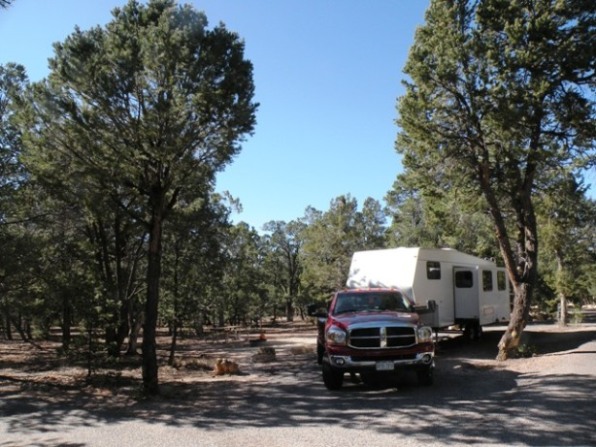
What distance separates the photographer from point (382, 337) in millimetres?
9734

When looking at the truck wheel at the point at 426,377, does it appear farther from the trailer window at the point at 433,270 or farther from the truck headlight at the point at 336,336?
the trailer window at the point at 433,270

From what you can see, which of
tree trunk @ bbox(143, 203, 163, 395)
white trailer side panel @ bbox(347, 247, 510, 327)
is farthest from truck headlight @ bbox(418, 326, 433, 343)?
tree trunk @ bbox(143, 203, 163, 395)

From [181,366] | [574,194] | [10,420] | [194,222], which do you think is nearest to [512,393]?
[10,420]

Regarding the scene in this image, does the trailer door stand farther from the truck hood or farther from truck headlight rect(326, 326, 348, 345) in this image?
truck headlight rect(326, 326, 348, 345)

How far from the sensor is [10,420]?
8.60m

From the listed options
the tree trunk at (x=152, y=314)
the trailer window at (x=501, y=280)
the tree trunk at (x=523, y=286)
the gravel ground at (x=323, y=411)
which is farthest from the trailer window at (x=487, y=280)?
the tree trunk at (x=152, y=314)

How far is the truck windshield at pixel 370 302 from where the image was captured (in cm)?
1130

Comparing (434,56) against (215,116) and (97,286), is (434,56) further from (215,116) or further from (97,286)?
(97,286)

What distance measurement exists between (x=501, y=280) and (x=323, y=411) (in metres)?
13.7

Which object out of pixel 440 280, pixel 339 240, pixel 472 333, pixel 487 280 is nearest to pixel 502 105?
pixel 440 280

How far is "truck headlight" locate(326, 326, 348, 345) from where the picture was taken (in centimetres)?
984

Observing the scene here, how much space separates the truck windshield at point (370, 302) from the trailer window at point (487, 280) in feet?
24.3

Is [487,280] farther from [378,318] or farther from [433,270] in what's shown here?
[378,318]

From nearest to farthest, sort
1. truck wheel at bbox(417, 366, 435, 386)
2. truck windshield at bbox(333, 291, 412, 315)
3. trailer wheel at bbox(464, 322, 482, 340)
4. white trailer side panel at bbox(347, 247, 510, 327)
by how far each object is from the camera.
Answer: truck wheel at bbox(417, 366, 435, 386)
truck windshield at bbox(333, 291, 412, 315)
white trailer side panel at bbox(347, 247, 510, 327)
trailer wheel at bbox(464, 322, 482, 340)
